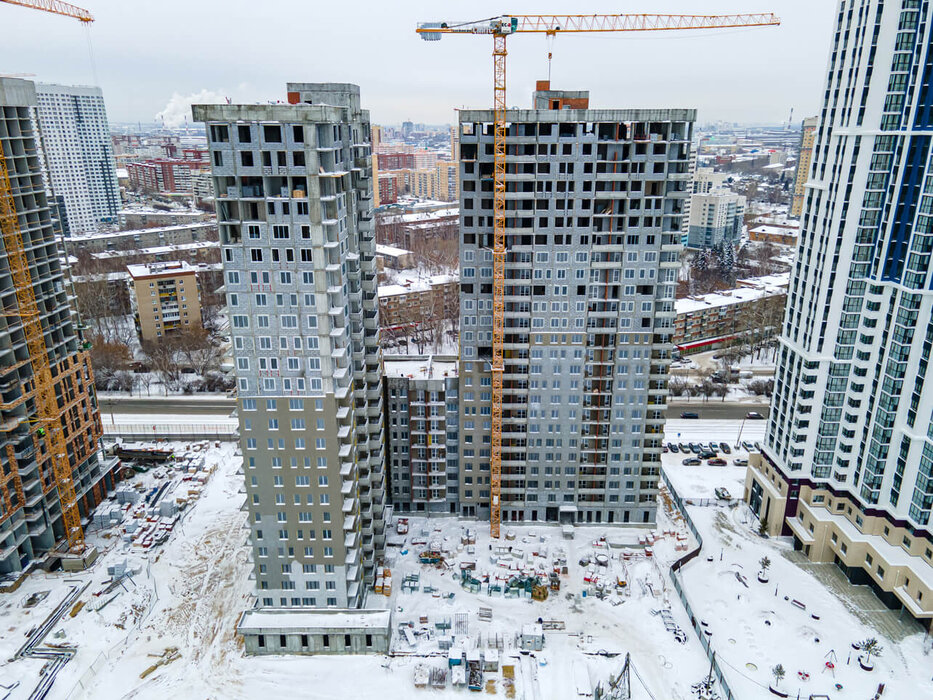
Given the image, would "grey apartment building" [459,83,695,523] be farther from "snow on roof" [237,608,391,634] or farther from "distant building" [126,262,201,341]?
"distant building" [126,262,201,341]

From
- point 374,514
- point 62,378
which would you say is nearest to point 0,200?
point 62,378

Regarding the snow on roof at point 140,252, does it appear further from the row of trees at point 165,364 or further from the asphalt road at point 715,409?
the asphalt road at point 715,409

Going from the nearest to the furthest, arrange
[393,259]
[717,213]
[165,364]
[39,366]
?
[39,366] → [165,364] → [393,259] → [717,213]

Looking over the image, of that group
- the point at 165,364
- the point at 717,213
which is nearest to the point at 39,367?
the point at 165,364

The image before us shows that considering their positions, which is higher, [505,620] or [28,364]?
[28,364]

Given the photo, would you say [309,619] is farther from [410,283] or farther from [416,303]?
[410,283]

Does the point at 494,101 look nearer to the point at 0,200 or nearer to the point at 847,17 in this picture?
the point at 847,17

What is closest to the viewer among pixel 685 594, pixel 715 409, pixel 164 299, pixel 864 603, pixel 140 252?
pixel 864 603
